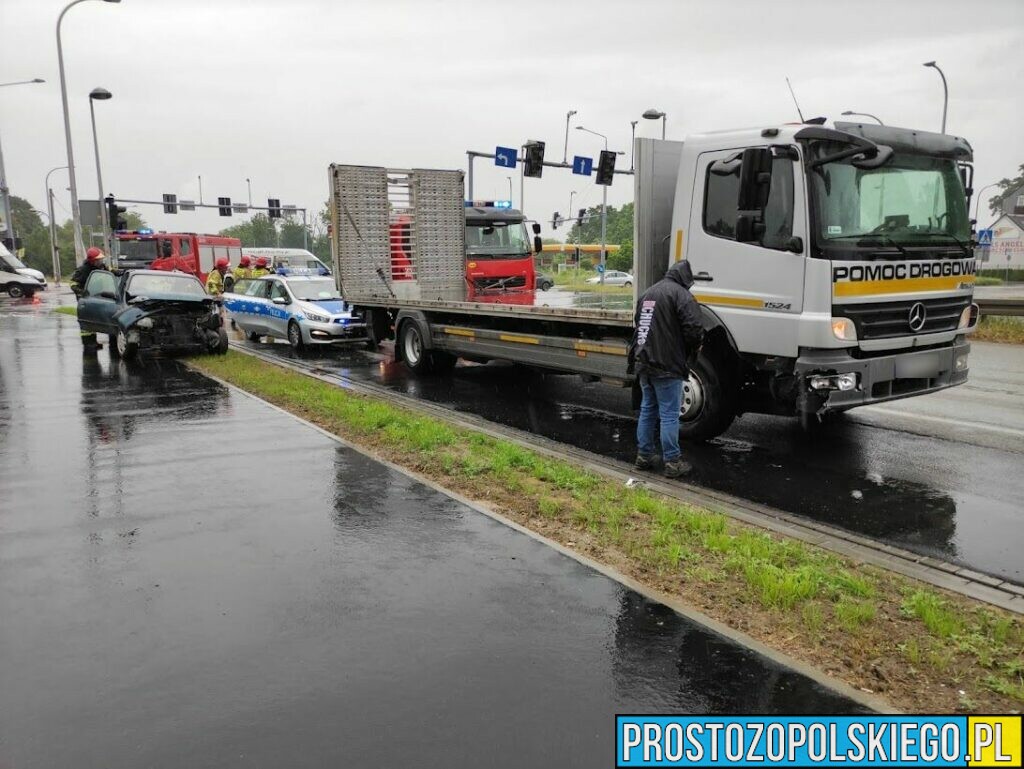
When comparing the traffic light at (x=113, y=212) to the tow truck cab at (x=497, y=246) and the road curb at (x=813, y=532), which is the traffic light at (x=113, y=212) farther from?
the road curb at (x=813, y=532)

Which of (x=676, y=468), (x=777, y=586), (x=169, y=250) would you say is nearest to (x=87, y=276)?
(x=676, y=468)

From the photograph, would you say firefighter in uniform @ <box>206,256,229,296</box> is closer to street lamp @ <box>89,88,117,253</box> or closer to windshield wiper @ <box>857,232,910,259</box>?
street lamp @ <box>89,88,117,253</box>

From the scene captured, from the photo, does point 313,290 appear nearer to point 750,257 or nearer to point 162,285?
point 162,285

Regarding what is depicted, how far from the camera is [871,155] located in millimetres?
6387

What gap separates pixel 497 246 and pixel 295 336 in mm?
4491

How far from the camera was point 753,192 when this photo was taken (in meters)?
6.58

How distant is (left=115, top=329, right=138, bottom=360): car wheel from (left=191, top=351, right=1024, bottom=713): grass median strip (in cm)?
849

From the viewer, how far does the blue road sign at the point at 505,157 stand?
95.2ft

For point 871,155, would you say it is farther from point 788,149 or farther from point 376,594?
point 376,594

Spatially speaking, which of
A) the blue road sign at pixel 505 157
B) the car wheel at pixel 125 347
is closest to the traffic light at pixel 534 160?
the blue road sign at pixel 505 157

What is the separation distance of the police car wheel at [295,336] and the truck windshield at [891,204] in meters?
11.4

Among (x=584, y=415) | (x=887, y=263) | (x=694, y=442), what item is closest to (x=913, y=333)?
(x=887, y=263)

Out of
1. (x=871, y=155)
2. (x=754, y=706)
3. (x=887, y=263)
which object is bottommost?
(x=754, y=706)

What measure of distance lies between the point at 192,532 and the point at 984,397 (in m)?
9.32
